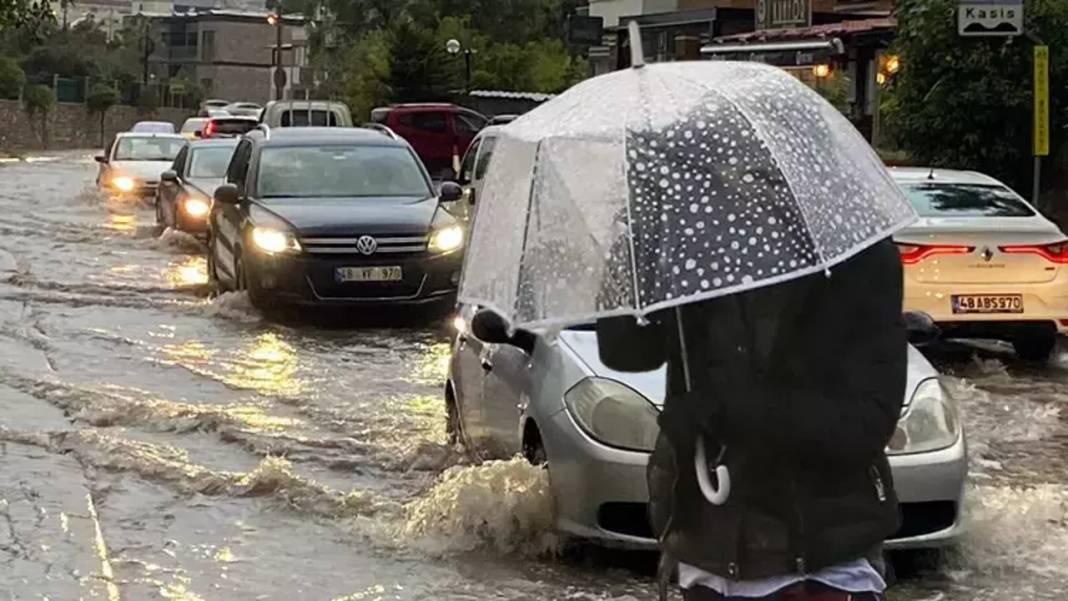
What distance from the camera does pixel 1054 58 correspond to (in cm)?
1892

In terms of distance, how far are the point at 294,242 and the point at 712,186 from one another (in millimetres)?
11592

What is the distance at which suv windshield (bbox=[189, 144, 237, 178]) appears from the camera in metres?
23.8

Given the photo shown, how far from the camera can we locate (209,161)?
2402 centimetres

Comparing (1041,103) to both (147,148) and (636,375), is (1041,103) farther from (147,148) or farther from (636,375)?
(147,148)

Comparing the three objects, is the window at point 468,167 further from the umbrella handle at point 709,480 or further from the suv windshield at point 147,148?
the umbrella handle at point 709,480

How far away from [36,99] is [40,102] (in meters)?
0.20

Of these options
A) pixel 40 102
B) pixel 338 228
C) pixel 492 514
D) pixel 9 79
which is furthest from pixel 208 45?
pixel 492 514

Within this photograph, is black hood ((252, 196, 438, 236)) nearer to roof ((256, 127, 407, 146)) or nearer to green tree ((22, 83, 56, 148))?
roof ((256, 127, 407, 146))

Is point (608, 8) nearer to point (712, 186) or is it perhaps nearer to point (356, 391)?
point (356, 391)

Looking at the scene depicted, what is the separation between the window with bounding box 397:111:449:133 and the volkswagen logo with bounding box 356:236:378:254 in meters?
21.7

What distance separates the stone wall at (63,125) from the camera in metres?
69.9

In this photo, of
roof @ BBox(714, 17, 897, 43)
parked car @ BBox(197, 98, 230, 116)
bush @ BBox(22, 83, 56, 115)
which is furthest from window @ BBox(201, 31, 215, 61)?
roof @ BBox(714, 17, 897, 43)

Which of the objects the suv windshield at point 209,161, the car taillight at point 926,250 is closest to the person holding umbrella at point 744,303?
the car taillight at point 926,250

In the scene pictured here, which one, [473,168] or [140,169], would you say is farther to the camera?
[140,169]
